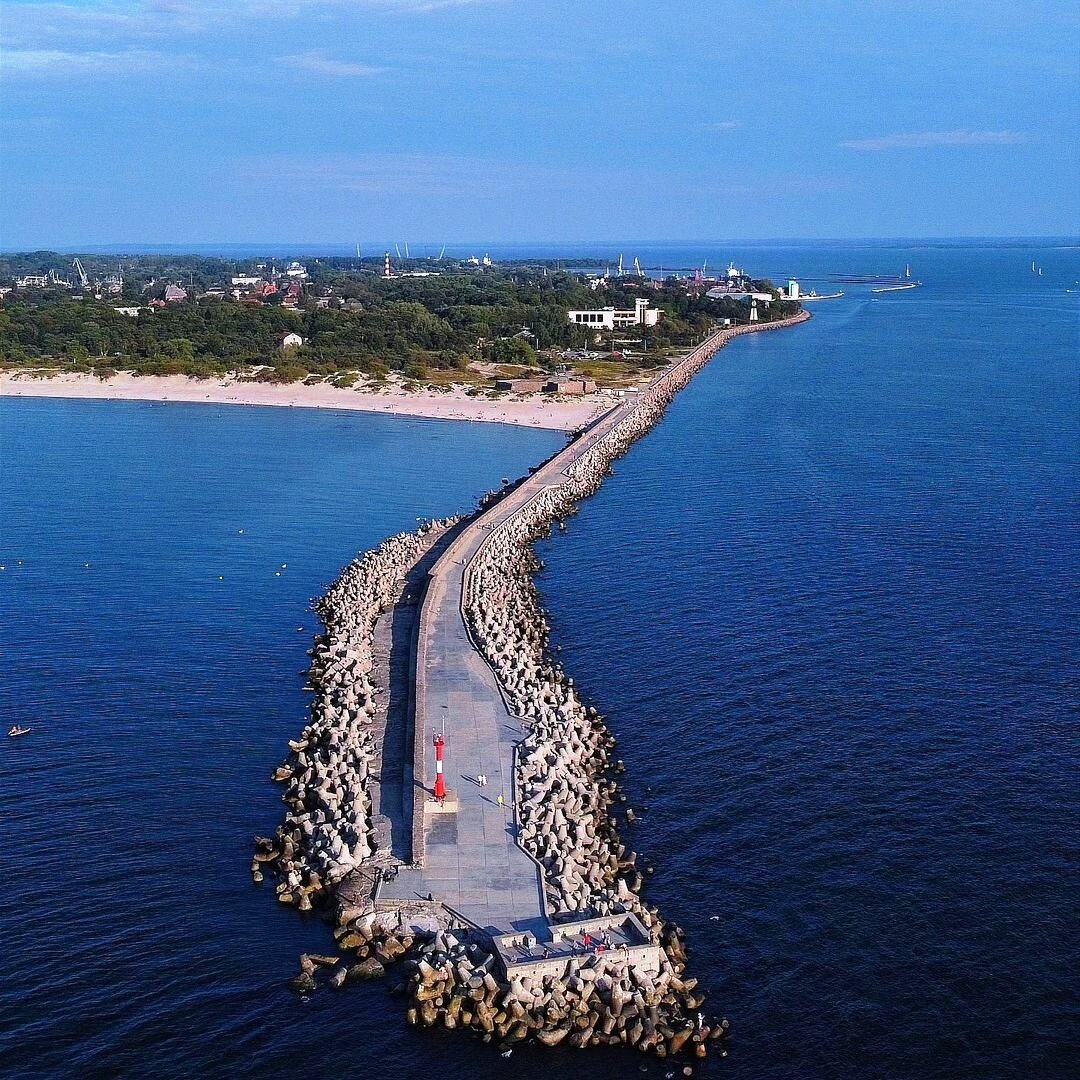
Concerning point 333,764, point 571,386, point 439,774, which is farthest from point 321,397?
point 439,774

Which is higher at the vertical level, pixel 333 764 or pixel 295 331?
pixel 295 331

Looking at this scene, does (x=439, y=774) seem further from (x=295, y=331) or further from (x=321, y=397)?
(x=295, y=331)

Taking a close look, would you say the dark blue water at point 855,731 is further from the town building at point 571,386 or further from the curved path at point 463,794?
the town building at point 571,386

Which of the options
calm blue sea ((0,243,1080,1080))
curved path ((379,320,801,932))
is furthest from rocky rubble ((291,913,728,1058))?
curved path ((379,320,801,932))

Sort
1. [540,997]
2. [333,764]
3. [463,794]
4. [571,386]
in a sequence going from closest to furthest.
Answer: [540,997], [463,794], [333,764], [571,386]

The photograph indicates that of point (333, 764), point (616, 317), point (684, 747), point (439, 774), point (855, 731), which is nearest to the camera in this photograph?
point (439, 774)

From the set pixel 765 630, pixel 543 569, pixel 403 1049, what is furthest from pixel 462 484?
pixel 403 1049
